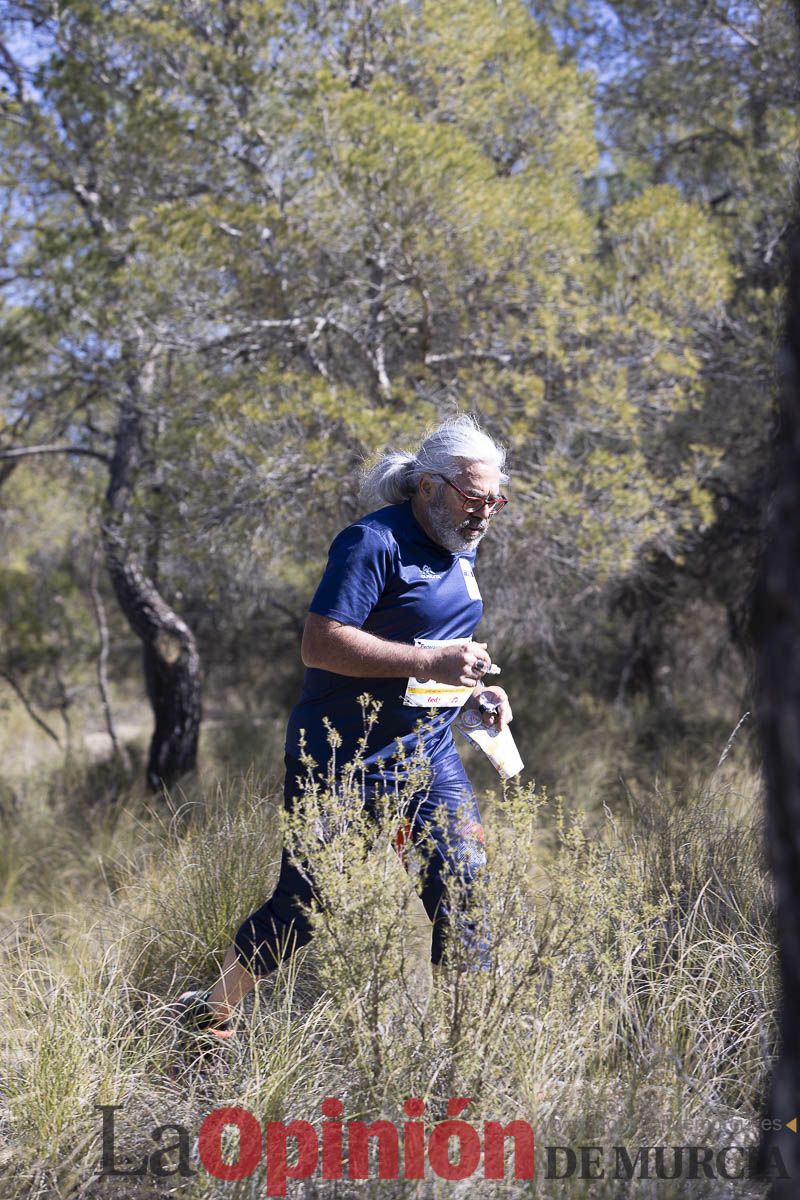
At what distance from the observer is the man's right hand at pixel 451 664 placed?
3016mm

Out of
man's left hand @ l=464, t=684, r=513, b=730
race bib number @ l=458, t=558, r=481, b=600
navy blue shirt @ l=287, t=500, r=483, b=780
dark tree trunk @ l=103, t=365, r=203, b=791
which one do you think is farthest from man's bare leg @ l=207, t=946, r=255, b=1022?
dark tree trunk @ l=103, t=365, r=203, b=791

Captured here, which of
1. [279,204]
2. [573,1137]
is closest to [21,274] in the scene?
[279,204]

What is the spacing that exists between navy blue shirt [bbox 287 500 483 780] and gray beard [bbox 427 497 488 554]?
4 centimetres

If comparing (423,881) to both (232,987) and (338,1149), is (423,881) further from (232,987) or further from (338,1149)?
(338,1149)

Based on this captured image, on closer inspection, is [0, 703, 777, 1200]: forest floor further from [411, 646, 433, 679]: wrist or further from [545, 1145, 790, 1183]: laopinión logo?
A: [411, 646, 433, 679]: wrist

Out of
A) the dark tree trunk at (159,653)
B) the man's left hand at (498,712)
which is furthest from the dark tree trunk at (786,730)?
the dark tree trunk at (159,653)

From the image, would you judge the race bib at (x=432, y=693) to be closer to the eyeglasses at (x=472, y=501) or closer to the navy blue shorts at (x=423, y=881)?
the navy blue shorts at (x=423, y=881)

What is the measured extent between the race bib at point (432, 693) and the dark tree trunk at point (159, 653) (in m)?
5.58

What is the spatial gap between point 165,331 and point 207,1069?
4985mm

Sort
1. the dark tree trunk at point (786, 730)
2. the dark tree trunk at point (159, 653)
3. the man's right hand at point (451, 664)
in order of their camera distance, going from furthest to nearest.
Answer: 1. the dark tree trunk at point (159, 653)
2. the man's right hand at point (451, 664)
3. the dark tree trunk at point (786, 730)

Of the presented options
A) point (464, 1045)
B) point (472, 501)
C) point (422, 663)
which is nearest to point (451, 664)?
point (422, 663)

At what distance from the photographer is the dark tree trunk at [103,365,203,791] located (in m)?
8.65

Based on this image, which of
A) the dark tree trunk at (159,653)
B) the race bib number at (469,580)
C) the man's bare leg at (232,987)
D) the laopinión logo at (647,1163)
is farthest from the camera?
the dark tree trunk at (159,653)

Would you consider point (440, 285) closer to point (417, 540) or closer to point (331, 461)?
point (331, 461)
